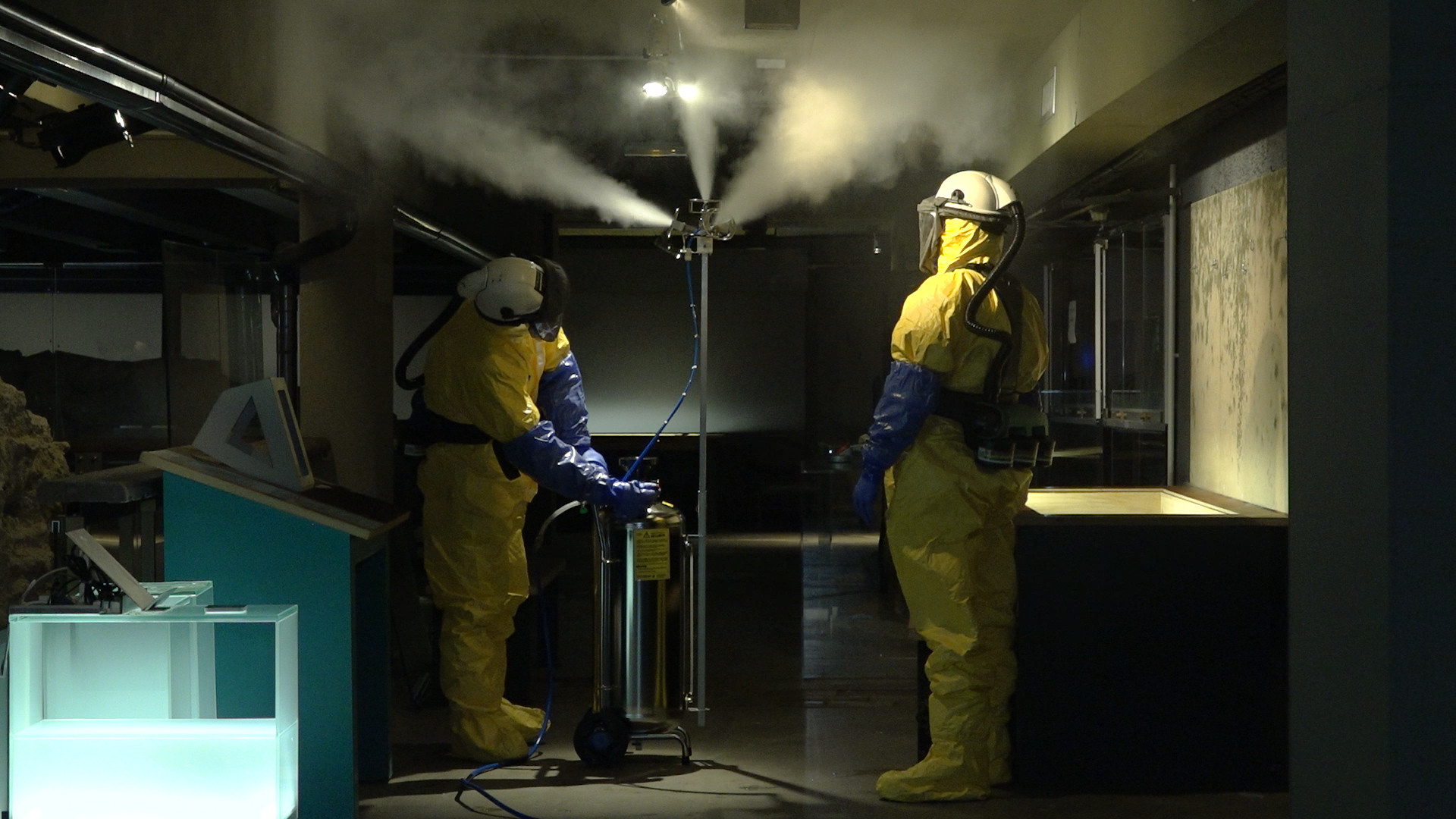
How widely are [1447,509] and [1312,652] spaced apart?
1.03ft

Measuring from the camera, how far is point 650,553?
351 centimetres

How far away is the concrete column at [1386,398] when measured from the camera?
1.62 m

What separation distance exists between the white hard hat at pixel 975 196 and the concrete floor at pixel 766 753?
1539 millimetres

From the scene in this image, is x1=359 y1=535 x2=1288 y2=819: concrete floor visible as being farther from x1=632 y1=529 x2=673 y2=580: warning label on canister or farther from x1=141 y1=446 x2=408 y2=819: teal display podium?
x1=632 y1=529 x2=673 y2=580: warning label on canister

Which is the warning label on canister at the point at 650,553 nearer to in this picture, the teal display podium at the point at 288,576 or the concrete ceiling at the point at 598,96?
the teal display podium at the point at 288,576

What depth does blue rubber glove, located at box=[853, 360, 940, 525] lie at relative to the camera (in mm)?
3082

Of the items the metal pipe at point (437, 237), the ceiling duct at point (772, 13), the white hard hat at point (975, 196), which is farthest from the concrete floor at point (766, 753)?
the ceiling duct at point (772, 13)

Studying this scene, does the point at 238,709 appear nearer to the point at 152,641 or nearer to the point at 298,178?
the point at 152,641

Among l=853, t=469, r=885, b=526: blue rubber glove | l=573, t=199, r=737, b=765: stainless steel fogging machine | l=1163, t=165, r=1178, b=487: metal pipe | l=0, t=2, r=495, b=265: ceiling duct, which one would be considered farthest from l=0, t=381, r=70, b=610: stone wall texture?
l=1163, t=165, r=1178, b=487: metal pipe

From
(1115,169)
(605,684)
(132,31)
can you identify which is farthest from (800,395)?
(132,31)

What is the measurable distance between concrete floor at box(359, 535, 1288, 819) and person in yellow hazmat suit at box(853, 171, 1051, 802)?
165 mm

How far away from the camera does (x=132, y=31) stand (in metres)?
2.85

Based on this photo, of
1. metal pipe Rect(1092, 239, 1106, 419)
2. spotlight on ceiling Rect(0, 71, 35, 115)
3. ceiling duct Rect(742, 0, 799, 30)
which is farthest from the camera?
metal pipe Rect(1092, 239, 1106, 419)

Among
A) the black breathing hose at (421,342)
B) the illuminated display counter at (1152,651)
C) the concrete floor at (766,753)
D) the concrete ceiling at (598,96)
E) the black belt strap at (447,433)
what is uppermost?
the concrete ceiling at (598,96)
